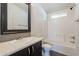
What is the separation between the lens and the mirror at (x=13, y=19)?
4.14ft

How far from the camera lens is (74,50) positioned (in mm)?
2275

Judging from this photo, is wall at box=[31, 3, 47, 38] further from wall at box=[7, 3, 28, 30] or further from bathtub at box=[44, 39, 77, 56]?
bathtub at box=[44, 39, 77, 56]

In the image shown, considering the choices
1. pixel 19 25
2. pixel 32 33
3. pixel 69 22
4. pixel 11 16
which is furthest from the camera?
pixel 69 22

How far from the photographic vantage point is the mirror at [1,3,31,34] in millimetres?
1262

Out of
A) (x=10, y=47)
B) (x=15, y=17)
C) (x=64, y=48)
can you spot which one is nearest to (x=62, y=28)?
(x=64, y=48)

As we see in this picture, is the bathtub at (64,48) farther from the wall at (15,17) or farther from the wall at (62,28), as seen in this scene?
the wall at (15,17)

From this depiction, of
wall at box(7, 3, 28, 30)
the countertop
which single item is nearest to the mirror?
wall at box(7, 3, 28, 30)

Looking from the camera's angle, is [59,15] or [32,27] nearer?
[32,27]

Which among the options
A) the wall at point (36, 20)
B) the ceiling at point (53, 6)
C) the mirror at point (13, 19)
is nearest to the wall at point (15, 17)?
the mirror at point (13, 19)

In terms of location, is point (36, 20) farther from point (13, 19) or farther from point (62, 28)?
point (62, 28)

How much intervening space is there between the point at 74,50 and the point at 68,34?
1.59 ft

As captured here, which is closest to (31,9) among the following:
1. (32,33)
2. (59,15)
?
(32,33)

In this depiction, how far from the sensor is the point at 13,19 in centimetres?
146

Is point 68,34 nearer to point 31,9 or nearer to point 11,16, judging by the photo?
point 31,9
